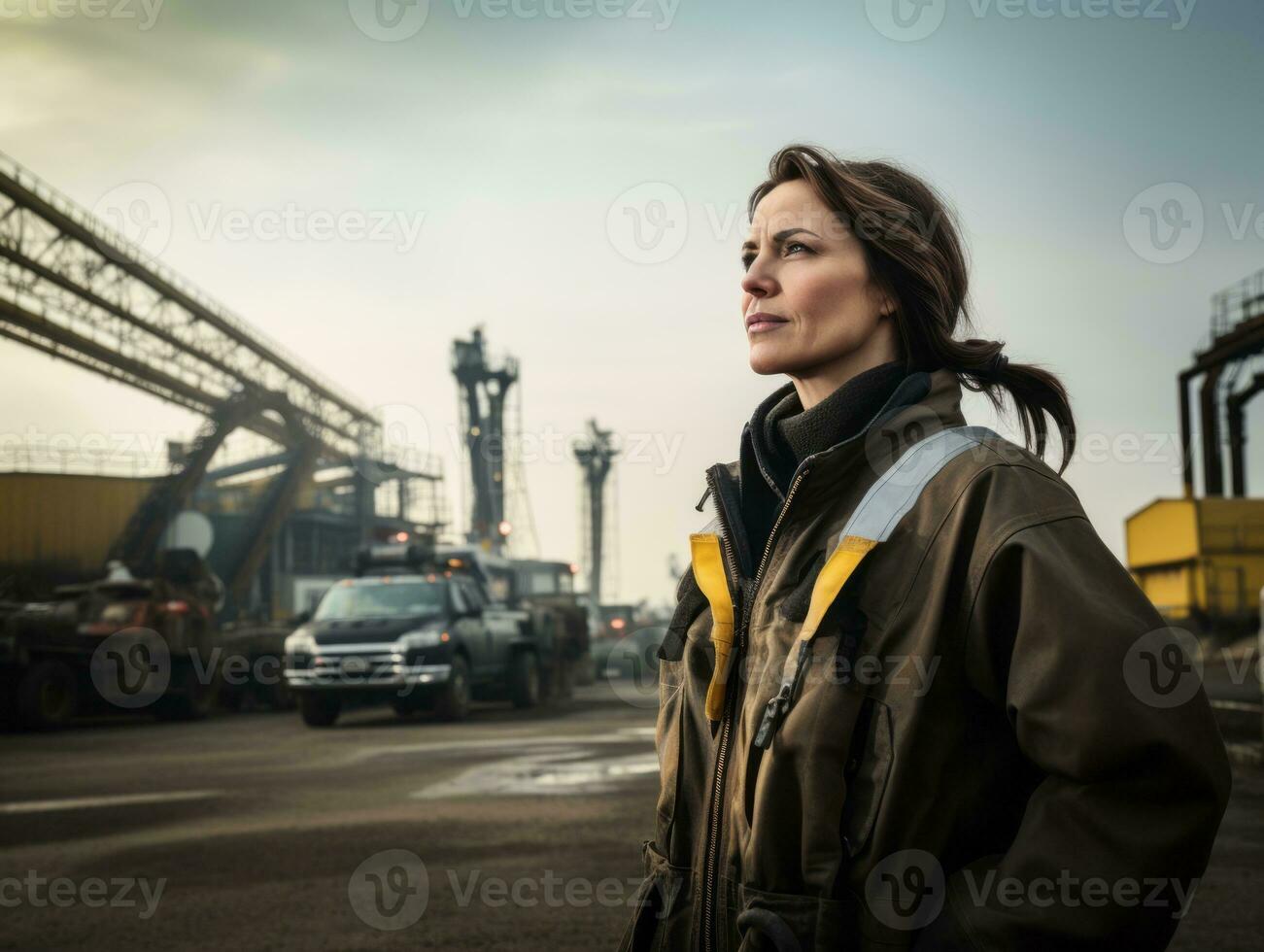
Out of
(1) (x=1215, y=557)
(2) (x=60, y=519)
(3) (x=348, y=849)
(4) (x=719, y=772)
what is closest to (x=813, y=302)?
(4) (x=719, y=772)

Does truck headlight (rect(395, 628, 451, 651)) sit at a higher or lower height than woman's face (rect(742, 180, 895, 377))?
lower

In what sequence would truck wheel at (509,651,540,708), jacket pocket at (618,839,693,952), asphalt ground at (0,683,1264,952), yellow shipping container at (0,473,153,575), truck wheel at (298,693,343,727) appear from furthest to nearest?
yellow shipping container at (0,473,153,575) < truck wheel at (509,651,540,708) < truck wheel at (298,693,343,727) < asphalt ground at (0,683,1264,952) < jacket pocket at (618,839,693,952)

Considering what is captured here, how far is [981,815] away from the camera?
5.49 feet

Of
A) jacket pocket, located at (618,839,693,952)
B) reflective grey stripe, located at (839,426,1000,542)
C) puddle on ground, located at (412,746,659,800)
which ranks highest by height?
reflective grey stripe, located at (839,426,1000,542)

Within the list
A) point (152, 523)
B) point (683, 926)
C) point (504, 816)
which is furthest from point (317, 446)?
point (683, 926)

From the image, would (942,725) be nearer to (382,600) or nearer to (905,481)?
(905,481)

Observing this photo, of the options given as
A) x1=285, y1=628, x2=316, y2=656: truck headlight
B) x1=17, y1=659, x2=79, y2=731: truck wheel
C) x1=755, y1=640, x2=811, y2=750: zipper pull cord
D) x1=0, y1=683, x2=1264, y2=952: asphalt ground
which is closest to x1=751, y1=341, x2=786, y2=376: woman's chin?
x1=755, y1=640, x2=811, y2=750: zipper pull cord

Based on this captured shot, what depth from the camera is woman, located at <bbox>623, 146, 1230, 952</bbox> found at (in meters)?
1.52

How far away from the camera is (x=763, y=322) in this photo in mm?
2139

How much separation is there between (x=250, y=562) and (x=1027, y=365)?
119 feet

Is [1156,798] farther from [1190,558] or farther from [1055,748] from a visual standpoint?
[1190,558]

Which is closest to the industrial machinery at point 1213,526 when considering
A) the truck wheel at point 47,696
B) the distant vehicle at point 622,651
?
the distant vehicle at point 622,651

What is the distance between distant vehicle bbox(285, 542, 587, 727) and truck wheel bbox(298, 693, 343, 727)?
0.01m

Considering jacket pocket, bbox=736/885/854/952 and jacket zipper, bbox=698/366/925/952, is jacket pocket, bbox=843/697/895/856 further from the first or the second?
jacket zipper, bbox=698/366/925/952
